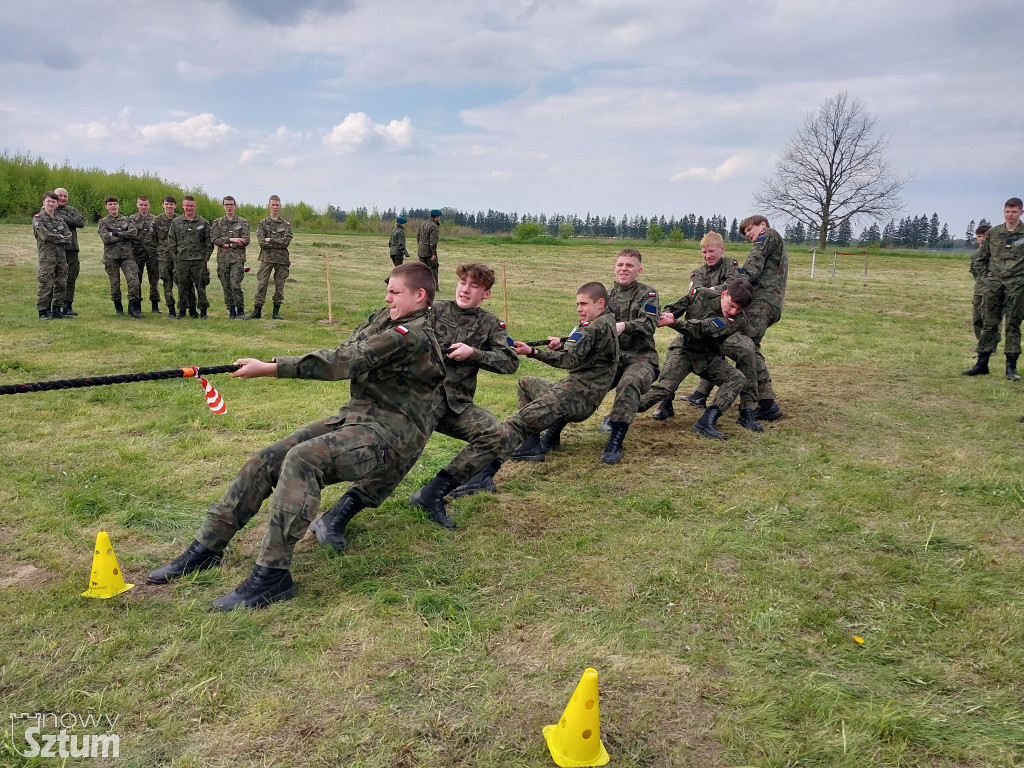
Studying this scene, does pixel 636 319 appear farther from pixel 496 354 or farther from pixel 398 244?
pixel 398 244

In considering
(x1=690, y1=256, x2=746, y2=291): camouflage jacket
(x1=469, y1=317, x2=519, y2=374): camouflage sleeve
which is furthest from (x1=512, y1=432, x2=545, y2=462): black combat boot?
(x1=690, y1=256, x2=746, y2=291): camouflage jacket

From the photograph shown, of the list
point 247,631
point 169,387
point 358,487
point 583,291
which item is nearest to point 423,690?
point 247,631

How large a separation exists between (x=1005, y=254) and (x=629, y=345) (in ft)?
21.9

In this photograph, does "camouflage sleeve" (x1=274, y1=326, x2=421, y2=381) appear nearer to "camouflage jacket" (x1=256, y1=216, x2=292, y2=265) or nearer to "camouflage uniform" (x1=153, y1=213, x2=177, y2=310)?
"camouflage jacket" (x1=256, y1=216, x2=292, y2=265)

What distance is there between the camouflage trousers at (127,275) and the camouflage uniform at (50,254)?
2.99 feet

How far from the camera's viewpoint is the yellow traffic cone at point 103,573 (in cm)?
391

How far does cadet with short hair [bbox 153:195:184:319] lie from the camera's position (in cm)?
1401

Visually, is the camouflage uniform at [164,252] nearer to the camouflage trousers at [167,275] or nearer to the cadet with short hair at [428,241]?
the camouflage trousers at [167,275]

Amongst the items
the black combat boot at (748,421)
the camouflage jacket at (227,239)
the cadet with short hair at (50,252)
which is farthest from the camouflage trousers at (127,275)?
the black combat boot at (748,421)

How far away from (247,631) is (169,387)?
18.8 feet

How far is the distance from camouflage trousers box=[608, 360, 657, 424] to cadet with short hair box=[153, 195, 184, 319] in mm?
10762

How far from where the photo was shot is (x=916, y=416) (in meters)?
8.49

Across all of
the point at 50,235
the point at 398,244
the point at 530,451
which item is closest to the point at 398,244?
the point at 398,244

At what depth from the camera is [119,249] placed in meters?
14.0
